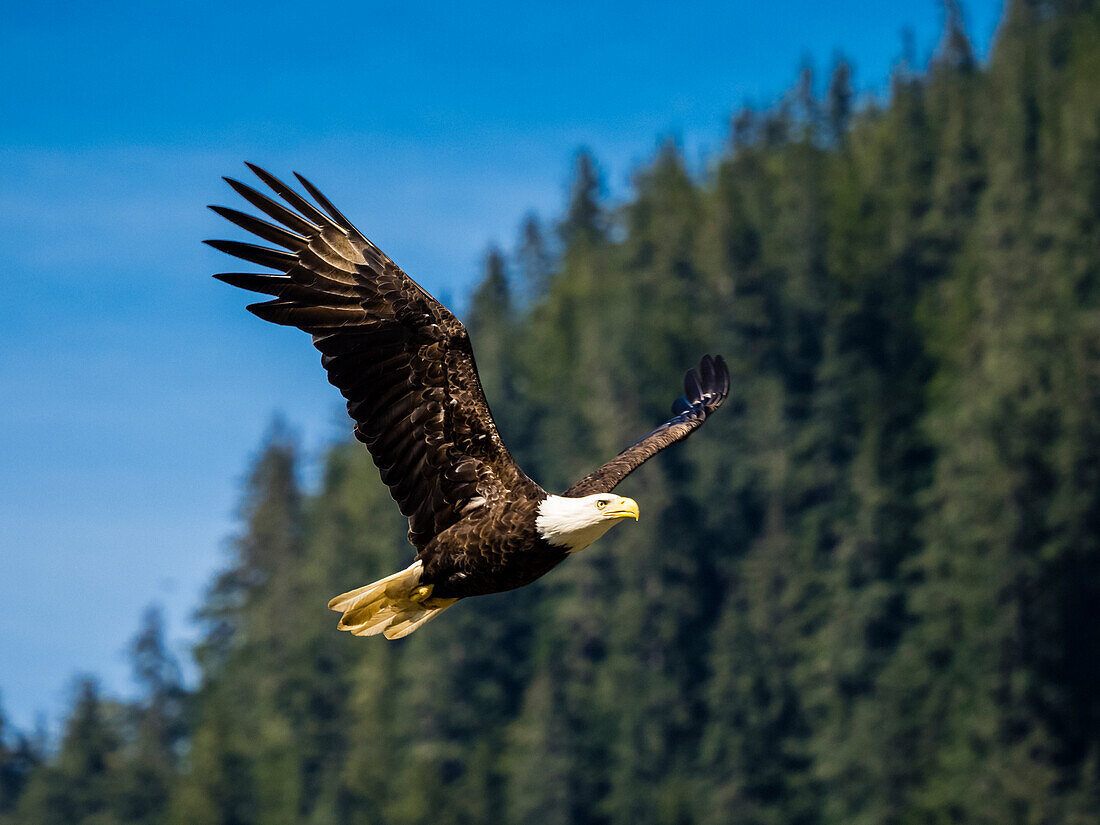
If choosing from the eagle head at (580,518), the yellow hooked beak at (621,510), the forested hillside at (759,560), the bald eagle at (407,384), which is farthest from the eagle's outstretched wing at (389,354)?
the forested hillside at (759,560)

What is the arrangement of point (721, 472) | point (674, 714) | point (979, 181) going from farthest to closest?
point (979, 181) < point (721, 472) < point (674, 714)

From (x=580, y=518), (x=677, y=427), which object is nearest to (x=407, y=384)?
(x=580, y=518)

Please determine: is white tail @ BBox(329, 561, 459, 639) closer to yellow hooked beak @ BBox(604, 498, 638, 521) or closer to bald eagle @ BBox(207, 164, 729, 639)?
bald eagle @ BBox(207, 164, 729, 639)

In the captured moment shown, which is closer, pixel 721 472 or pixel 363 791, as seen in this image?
pixel 363 791

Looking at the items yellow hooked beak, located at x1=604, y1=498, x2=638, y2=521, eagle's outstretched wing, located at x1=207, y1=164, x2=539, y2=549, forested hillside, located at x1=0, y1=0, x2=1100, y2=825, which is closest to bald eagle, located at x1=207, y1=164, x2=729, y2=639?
eagle's outstretched wing, located at x1=207, y1=164, x2=539, y2=549

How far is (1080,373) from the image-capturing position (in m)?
71.8

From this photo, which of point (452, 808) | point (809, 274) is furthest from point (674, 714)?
point (809, 274)

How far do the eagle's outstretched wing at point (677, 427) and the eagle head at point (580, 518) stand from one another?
0.67 m

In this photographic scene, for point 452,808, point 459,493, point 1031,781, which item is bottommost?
point 1031,781

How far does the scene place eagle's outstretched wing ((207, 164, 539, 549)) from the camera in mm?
11562

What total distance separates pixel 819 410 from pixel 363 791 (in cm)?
2884

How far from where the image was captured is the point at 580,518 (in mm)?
11055

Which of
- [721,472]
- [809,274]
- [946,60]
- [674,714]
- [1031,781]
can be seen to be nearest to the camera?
[1031,781]

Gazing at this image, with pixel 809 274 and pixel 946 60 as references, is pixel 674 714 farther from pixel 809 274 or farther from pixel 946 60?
pixel 946 60
